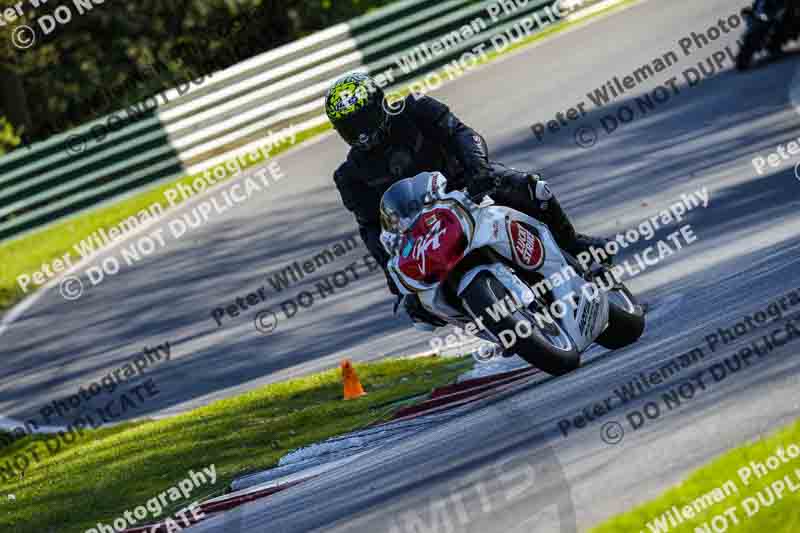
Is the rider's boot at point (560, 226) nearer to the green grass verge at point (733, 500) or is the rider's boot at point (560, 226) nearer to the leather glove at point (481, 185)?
the leather glove at point (481, 185)

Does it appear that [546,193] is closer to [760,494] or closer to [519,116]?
[760,494]

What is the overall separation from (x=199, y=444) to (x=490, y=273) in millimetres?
3700

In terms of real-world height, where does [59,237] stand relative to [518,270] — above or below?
above

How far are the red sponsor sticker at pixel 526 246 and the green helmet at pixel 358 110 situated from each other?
36.8 inches

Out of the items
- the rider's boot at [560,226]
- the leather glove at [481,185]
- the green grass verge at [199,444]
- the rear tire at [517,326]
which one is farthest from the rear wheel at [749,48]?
the rear tire at [517,326]

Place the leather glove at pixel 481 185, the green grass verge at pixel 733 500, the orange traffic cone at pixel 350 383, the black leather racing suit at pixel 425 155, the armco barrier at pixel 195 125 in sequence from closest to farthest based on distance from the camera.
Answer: the green grass verge at pixel 733 500
the leather glove at pixel 481 185
the black leather racing suit at pixel 425 155
the orange traffic cone at pixel 350 383
the armco barrier at pixel 195 125

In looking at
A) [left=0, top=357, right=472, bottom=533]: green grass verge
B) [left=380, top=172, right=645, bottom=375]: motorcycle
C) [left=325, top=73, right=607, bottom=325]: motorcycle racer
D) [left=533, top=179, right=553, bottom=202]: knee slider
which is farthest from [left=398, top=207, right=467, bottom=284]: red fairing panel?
[left=0, top=357, right=472, bottom=533]: green grass verge

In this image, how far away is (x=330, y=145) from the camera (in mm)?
20859

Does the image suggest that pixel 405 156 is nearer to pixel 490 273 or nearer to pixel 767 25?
pixel 490 273

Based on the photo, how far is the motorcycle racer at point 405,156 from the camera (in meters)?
7.80

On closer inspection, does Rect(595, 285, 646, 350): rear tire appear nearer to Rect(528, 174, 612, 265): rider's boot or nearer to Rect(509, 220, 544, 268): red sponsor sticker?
Rect(528, 174, 612, 265): rider's boot

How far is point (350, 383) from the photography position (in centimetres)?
1045

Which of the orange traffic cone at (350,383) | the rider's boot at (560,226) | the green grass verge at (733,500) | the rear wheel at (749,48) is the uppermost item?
the rider's boot at (560,226)

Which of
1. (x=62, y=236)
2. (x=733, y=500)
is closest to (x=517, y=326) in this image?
(x=733, y=500)
